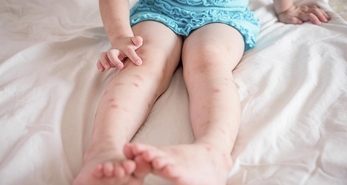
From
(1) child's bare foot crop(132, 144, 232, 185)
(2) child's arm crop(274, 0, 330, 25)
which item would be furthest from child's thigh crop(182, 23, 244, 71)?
(2) child's arm crop(274, 0, 330, 25)

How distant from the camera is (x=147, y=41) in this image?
2.63 feet

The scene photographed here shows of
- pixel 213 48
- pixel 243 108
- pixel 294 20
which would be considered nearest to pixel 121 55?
pixel 213 48

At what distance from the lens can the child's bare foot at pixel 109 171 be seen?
0.41 metres

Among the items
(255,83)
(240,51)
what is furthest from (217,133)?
(240,51)

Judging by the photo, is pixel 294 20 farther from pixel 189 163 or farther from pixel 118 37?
pixel 189 163

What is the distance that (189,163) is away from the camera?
1.48 feet

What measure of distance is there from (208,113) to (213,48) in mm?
241

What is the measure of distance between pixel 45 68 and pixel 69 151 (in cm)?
37

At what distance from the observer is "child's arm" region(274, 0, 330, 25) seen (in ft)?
3.55

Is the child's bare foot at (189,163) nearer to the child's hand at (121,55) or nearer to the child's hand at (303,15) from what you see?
the child's hand at (121,55)

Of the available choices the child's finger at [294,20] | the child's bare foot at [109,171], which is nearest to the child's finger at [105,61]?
the child's bare foot at [109,171]

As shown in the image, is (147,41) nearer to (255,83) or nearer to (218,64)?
(218,64)

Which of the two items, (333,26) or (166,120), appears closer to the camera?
(166,120)

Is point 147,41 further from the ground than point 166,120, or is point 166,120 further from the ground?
point 147,41
